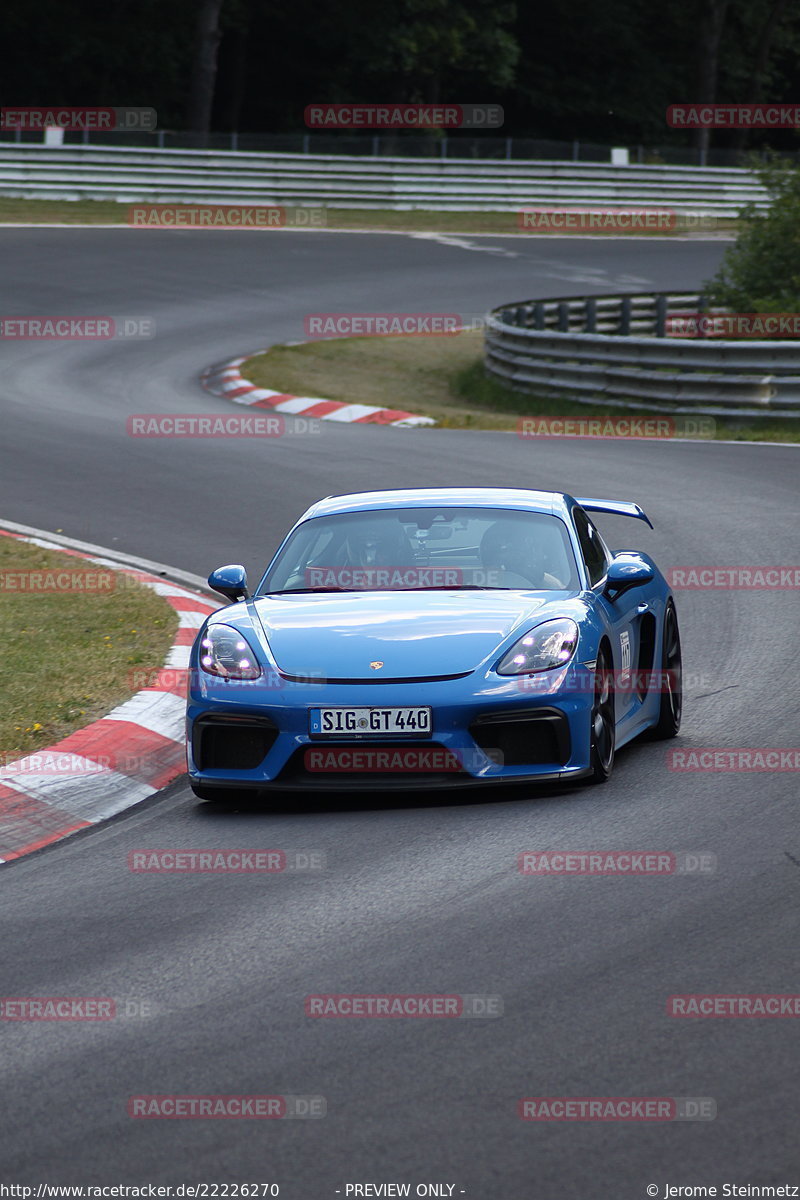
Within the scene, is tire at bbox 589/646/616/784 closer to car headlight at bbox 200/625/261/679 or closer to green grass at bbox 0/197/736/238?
car headlight at bbox 200/625/261/679

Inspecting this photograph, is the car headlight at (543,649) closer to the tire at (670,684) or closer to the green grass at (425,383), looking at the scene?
the tire at (670,684)

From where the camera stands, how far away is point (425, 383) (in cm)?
2516

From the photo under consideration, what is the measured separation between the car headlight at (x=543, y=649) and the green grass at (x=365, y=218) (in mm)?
32803

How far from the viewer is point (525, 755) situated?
23.4ft

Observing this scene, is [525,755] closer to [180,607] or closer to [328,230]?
[180,607]

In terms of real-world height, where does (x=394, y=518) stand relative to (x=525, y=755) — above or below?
above

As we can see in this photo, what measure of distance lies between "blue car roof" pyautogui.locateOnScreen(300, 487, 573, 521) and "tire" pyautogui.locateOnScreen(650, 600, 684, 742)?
2.67ft

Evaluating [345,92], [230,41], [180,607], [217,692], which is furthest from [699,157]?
[217,692]

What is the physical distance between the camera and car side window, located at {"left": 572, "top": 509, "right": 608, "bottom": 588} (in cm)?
835

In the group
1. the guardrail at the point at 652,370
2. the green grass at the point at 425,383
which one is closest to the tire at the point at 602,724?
the green grass at the point at 425,383

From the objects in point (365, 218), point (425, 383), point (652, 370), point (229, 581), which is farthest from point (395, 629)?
point (365, 218)

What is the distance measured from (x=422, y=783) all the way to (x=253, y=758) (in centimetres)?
73

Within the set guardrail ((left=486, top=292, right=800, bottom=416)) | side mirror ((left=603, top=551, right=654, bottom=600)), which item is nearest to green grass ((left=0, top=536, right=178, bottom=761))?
side mirror ((left=603, top=551, right=654, bottom=600))

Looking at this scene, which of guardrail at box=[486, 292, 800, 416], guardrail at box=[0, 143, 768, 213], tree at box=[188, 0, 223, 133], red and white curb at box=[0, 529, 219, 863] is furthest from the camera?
tree at box=[188, 0, 223, 133]
